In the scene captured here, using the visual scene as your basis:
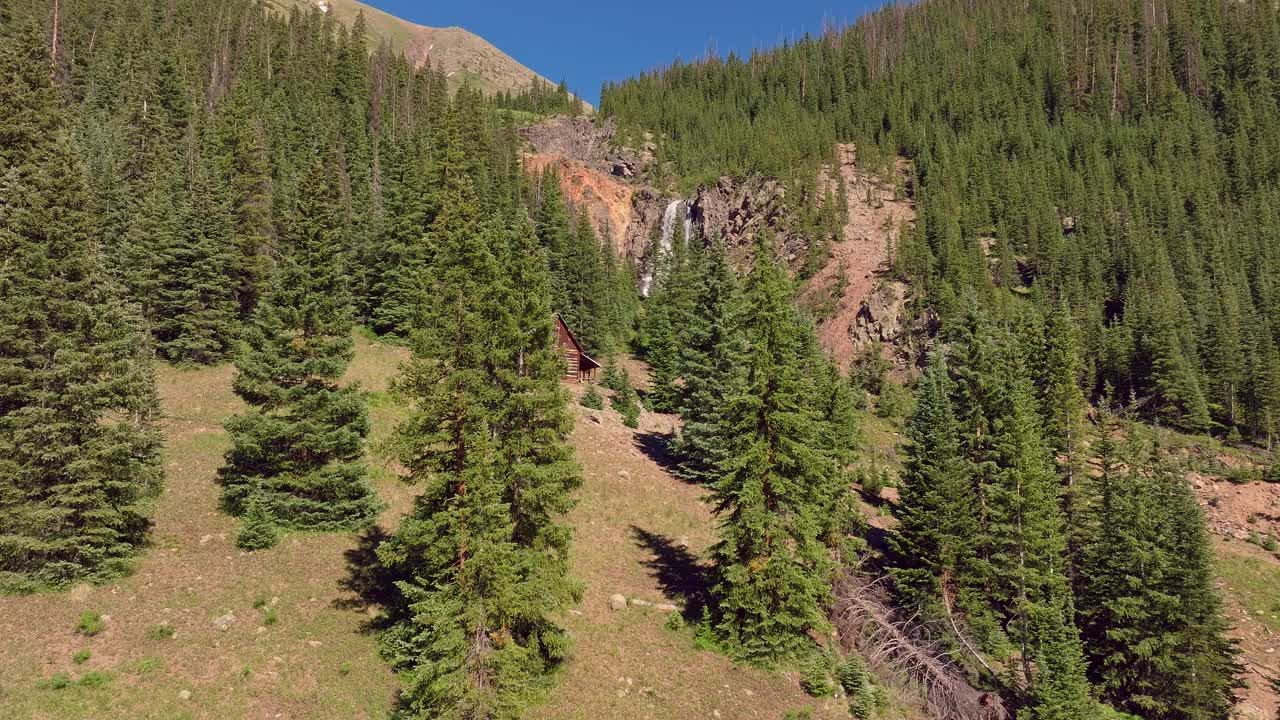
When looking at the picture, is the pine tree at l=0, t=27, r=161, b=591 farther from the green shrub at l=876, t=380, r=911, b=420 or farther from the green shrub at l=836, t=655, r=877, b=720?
the green shrub at l=876, t=380, r=911, b=420

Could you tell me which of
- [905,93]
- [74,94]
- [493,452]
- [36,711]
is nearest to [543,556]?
[493,452]

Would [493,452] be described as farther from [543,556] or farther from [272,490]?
[272,490]

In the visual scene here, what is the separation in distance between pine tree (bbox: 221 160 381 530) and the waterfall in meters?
80.1

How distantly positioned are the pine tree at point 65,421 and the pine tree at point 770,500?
1912cm

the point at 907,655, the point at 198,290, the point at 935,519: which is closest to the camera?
the point at 907,655

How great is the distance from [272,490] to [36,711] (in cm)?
965

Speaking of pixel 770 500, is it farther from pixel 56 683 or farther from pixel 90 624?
pixel 90 624

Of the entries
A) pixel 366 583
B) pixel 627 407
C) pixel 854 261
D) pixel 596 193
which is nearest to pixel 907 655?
pixel 366 583

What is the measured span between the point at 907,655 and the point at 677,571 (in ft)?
30.5

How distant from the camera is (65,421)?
1794cm

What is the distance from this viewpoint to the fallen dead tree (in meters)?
21.2

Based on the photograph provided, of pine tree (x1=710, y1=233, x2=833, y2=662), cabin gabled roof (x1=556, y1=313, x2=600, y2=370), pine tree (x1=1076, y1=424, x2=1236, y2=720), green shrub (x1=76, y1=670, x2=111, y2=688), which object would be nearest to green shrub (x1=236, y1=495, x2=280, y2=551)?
green shrub (x1=76, y1=670, x2=111, y2=688)

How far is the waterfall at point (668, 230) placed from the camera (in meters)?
104

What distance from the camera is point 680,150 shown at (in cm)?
12106
